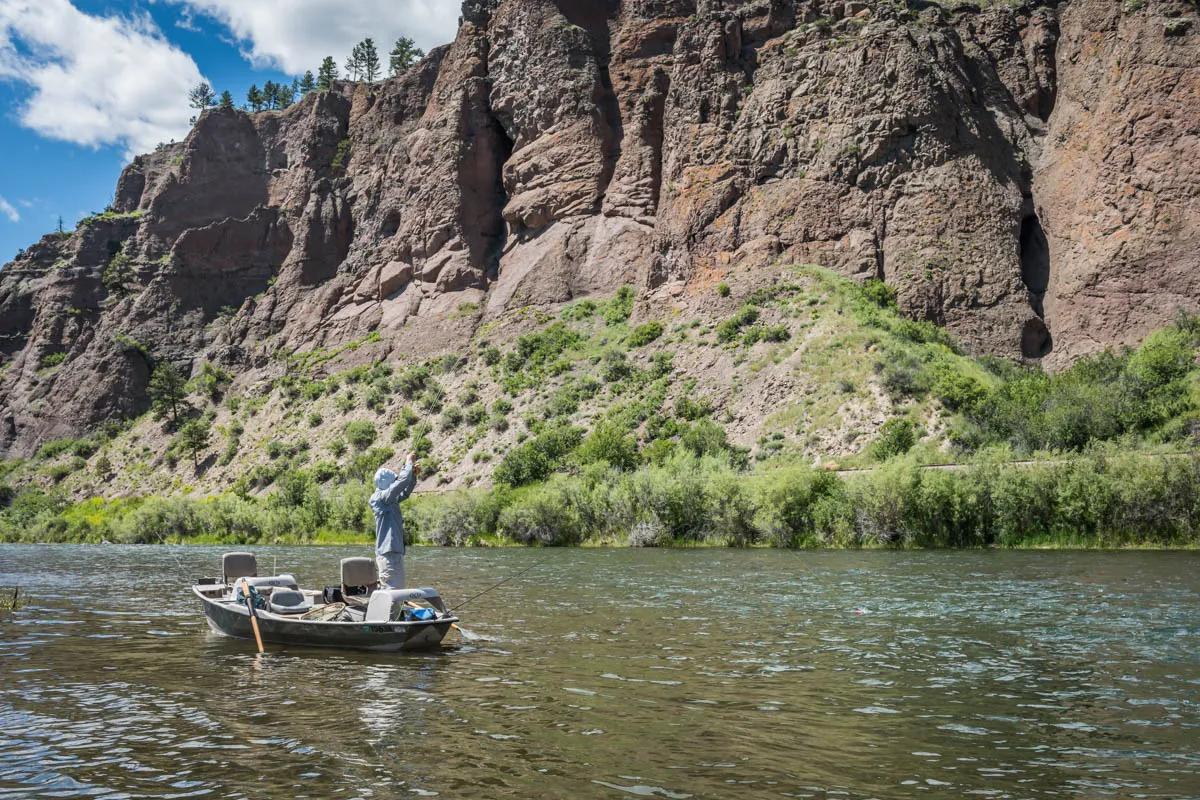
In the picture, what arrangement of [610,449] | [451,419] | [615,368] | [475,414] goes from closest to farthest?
[610,449] → [615,368] → [475,414] → [451,419]

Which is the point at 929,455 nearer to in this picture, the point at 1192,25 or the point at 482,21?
the point at 1192,25

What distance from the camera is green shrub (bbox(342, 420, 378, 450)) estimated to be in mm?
78562

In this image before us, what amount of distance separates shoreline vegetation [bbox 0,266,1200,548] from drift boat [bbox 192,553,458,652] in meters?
27.8

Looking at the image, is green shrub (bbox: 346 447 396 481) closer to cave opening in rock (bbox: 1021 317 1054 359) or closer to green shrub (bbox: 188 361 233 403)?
green shrub (bbox: 188 361 233 403)

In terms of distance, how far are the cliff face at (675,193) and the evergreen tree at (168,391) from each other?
6685 millimetres

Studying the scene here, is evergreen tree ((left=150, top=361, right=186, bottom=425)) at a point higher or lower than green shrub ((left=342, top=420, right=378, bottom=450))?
higher

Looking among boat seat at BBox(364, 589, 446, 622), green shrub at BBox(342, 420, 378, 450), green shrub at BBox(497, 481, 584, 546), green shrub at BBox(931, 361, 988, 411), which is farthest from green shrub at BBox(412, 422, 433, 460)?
boat seat at BBox(364, 589, 446, 622)

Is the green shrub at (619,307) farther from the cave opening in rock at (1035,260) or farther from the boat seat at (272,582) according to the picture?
the boat seat at (272,582)

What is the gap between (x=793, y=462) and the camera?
171ft

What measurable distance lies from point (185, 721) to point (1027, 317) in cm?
6316

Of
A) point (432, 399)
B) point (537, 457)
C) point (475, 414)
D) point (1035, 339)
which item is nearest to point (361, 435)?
point (432, 399)

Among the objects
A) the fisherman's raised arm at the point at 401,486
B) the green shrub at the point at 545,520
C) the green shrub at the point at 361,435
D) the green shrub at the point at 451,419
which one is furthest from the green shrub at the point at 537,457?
the fisherman's raised arm at the point at 401,486

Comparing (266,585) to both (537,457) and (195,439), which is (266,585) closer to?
(537,457)

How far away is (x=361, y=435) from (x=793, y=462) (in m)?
40.0
